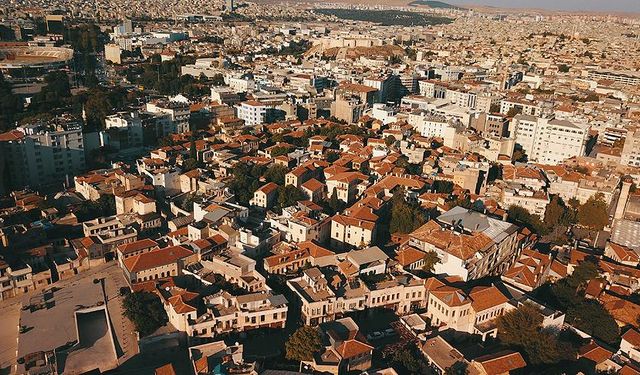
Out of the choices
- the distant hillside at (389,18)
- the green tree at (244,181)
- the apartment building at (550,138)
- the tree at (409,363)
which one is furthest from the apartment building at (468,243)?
the distant hillside at (389,18)

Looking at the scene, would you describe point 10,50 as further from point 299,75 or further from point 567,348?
point 567,348

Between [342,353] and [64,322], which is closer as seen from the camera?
[342,353]

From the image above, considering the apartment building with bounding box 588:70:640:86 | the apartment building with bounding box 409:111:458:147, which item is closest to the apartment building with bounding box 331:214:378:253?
the apartment building with bounding box 409:111:458:147

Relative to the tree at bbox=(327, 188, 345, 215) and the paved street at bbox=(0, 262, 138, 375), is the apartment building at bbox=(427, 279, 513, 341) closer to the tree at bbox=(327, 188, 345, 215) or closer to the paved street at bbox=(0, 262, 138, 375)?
the tree at bbox=(327, 188, 345, 215)

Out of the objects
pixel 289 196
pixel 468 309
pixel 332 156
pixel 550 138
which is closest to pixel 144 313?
pixel 289 196

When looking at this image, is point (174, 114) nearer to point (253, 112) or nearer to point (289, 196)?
point (253, 112)
